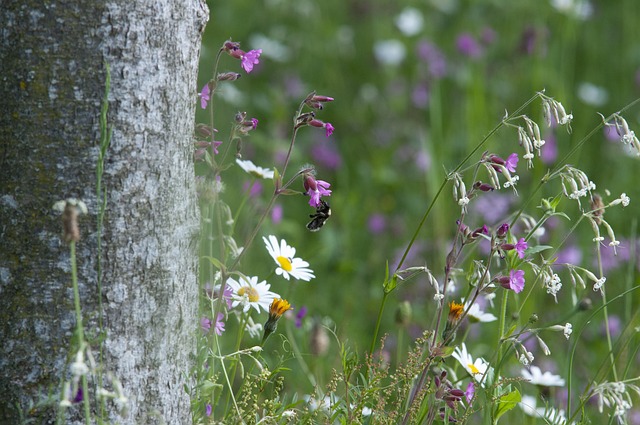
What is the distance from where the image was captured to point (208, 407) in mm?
1771

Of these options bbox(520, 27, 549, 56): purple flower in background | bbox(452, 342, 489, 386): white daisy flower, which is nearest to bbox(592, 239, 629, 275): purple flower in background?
bbox(520, 27, 549, 56): purple flower in background

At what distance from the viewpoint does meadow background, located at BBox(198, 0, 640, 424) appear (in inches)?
138

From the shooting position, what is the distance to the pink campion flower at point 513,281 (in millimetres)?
1623

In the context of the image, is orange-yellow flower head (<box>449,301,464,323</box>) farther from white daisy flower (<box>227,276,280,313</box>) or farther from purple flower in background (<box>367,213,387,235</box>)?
purple flower in background (<box>367,213,387,235</box>)

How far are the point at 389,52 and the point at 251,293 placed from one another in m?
3.81

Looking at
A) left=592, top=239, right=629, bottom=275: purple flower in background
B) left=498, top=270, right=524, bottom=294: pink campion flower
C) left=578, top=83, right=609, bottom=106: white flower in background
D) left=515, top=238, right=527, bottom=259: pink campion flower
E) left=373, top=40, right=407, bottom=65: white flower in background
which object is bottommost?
left=592, top=239, right=629, bottom=275: purple flower in background

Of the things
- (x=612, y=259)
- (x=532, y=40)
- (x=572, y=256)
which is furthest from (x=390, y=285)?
(x=532, y=40)

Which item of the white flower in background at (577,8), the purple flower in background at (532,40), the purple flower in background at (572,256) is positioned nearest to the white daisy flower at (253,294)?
the purple flower in background at (572,256)

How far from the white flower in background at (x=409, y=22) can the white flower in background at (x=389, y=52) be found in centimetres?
Result: 20

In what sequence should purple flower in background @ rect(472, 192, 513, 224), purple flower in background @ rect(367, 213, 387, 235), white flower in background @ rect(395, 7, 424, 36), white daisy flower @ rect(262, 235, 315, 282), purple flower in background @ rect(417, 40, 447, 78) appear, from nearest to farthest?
white daisy flower @ rect(262, 235, 315, 282) < purple flower in background @ rect(472, 192, 513, 224) < purple flower in background @ rect(367, 213, 387, 235) < purple flower in background @ rect(417, 40, 447, 78) < white flower in background @ rect(395, 7, 424, 36)

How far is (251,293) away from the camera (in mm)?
1779

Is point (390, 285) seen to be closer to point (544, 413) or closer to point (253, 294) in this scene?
point (253, 294)

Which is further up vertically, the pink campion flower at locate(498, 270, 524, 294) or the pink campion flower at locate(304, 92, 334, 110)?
the pink campion flower at locate(304, 92, 334, 110)

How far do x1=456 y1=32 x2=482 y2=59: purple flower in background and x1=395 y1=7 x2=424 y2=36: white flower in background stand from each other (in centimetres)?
50
